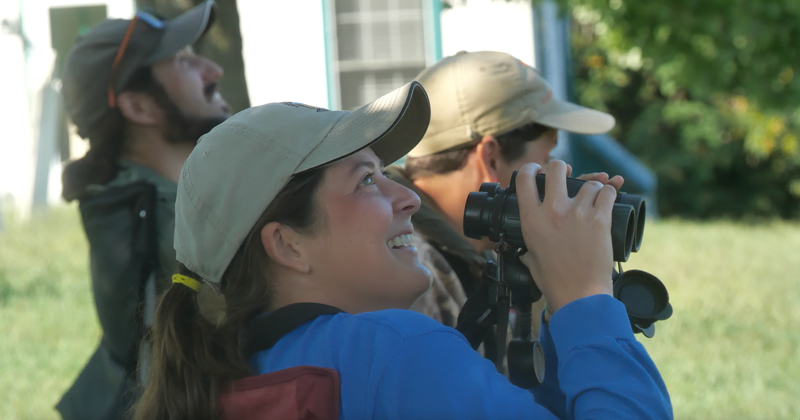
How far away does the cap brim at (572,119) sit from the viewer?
2859 millimetres

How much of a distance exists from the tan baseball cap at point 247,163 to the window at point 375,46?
694 cm

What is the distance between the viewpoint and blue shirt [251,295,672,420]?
1433 mm

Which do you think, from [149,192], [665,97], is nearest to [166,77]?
[149,192]

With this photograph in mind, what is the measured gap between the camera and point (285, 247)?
1782 mm

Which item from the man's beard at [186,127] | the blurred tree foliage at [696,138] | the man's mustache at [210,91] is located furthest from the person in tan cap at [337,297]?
the blurred tree foliage at [696,138]

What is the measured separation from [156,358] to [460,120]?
57.5 inches

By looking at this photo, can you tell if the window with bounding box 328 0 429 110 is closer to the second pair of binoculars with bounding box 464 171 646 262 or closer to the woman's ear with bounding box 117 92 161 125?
the woman's ear with bounding box 117 92 161 125

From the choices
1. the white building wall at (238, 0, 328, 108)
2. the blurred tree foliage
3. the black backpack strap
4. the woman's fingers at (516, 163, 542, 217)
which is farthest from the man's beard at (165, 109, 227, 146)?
the blurred tree foliage

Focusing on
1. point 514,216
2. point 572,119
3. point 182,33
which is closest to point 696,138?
point 572,119

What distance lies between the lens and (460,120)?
288 cm

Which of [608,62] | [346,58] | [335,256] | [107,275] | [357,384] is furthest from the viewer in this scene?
[608,62]

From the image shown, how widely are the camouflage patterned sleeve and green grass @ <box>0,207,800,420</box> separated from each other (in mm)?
2516

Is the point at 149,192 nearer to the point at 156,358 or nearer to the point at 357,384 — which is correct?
the point at 156,358

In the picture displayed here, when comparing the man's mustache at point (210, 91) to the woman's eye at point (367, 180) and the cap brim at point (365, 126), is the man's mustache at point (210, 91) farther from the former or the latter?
the woman's eye at point (367, 180)
